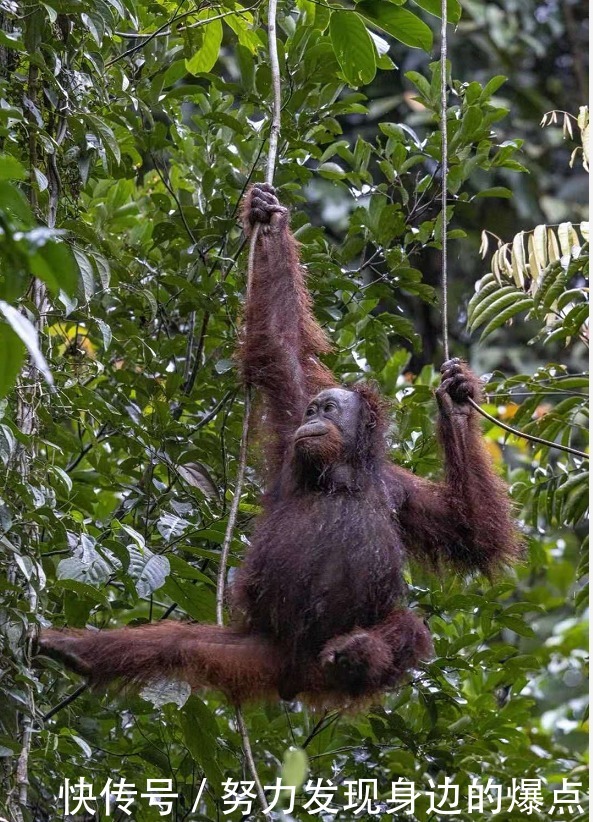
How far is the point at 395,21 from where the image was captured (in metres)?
3.69

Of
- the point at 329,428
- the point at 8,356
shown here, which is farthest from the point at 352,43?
the point at 8,356

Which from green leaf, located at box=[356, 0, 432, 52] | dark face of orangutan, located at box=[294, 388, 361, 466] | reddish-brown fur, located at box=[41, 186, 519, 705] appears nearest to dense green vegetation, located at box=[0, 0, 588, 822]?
green leaf, located at box=[356, 0, 432, 52]

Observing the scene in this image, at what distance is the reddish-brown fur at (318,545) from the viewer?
3.87 metres

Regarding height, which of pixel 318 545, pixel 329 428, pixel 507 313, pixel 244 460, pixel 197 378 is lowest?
pixel 318 545

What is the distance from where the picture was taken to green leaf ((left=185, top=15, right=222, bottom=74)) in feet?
15.9

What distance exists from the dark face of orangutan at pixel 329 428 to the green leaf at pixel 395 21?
4.22 ft

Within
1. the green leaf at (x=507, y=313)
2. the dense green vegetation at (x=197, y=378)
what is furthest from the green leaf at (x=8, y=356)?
the green leaf at (x=507, y=313)

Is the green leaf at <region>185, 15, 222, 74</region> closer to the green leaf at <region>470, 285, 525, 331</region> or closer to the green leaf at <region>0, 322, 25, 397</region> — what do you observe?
the green leaf at <region>470, 285, 525, 331</region>

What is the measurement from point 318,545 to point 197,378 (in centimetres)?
141

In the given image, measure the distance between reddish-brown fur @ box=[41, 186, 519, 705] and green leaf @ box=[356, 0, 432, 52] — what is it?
0.98 meters

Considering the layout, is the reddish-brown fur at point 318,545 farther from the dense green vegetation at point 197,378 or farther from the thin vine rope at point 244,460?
the thin vine rope at point 244,460

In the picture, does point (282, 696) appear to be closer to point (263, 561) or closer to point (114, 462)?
point (263, 561)

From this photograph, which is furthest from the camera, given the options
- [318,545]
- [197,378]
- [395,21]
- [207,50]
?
[197,378]

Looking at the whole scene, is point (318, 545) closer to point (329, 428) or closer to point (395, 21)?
point (329, 428)
